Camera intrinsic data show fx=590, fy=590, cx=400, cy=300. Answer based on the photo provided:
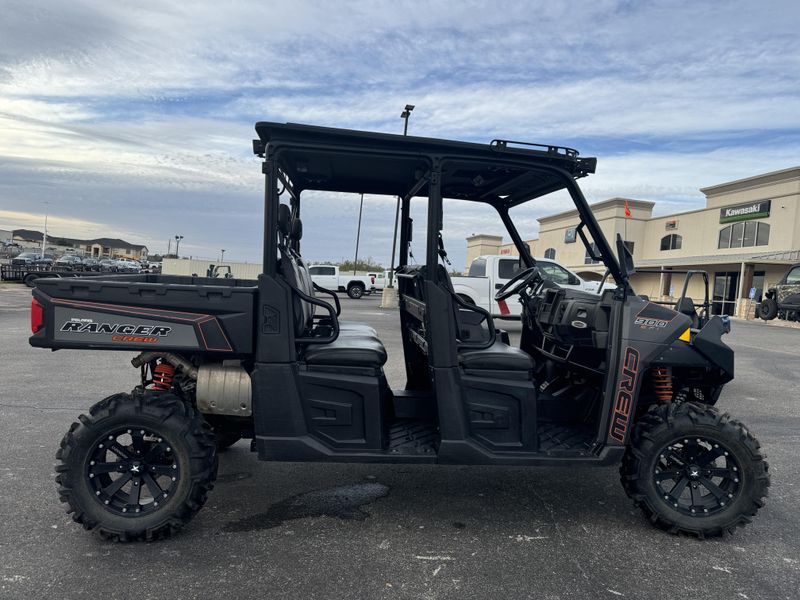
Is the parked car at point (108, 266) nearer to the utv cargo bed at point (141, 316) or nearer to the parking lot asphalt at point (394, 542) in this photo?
the parking lot asphalt at point (394, 542)

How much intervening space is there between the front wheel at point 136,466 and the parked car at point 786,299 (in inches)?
850

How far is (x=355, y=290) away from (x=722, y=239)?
22296 mm

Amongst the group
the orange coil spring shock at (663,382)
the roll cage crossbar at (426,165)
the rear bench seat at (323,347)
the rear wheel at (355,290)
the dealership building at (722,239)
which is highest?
the dealership building at (722,239)

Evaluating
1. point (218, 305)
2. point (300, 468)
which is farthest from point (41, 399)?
point (218, 305)

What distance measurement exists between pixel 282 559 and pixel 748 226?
121 ft

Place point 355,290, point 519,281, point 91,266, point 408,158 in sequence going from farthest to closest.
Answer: point 91,266 → point 355,290 → point 519,281 → point 408,158

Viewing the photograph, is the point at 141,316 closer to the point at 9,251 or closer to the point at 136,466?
the point at 136,466

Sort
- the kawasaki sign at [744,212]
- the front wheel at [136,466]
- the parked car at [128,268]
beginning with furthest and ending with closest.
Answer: the parked car at [128,268]
the kawasaki sign at [744,212]
the front wheel at [136,466]

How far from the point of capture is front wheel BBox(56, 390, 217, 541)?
321 centimetres

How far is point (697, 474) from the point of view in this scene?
3.50 meters

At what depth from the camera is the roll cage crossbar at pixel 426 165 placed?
3283 mm

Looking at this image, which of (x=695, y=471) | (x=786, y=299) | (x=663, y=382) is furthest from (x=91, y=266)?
(x=695, y=471)

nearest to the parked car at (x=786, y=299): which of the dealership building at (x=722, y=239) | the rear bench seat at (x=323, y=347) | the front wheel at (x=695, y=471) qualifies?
the dealership building at (x=722, y=239)

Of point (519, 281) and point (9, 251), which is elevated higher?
point (519, 281)
